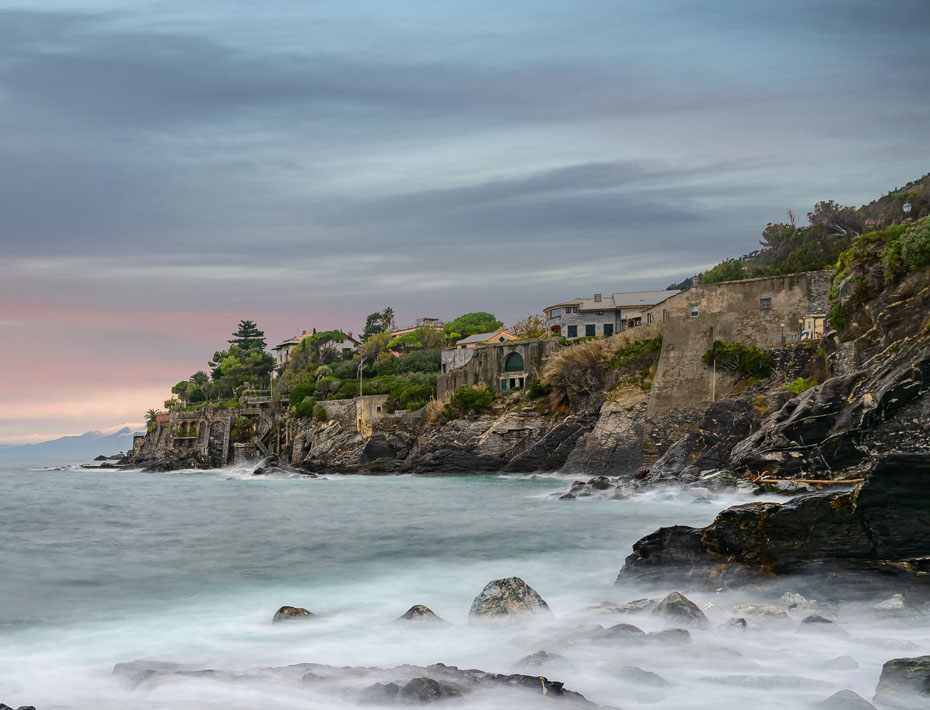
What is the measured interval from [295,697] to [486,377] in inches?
1787

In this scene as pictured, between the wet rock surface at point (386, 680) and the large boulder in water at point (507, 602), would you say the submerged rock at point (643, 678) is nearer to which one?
the wet rock surface at point (386, 680)

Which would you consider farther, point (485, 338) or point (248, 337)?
point (248, 337)

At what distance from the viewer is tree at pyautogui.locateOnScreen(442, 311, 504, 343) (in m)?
83.6

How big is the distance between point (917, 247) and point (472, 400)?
3055 cm

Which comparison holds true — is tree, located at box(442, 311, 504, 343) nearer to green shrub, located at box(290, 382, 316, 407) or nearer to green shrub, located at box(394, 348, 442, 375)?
green shrub, located at box(394, 348, 442, 375)

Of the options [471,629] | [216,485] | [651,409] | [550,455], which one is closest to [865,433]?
[471,629]

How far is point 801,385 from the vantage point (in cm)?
2814

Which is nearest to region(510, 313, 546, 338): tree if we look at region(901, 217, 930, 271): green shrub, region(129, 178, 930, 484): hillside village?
region(129, 178, 930, 484): hillside village

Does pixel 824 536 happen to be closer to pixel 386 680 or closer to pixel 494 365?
pixel 386 680

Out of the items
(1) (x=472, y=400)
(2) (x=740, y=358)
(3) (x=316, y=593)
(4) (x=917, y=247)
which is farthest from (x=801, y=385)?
(1) (x=472, y=400)

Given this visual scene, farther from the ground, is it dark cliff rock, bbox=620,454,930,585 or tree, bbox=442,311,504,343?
tree, bbox=442,311,504,343

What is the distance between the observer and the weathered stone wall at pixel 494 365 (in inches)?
2029

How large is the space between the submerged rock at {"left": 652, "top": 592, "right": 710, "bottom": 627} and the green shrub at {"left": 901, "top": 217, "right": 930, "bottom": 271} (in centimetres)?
1727

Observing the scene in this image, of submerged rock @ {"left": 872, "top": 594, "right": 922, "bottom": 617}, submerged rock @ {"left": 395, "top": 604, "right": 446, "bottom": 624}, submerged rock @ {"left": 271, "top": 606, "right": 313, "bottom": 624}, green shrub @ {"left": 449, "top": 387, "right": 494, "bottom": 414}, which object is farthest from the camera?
green shrub @ {"left": 449, "top": 387, "right": 494, "bottom": 414}
